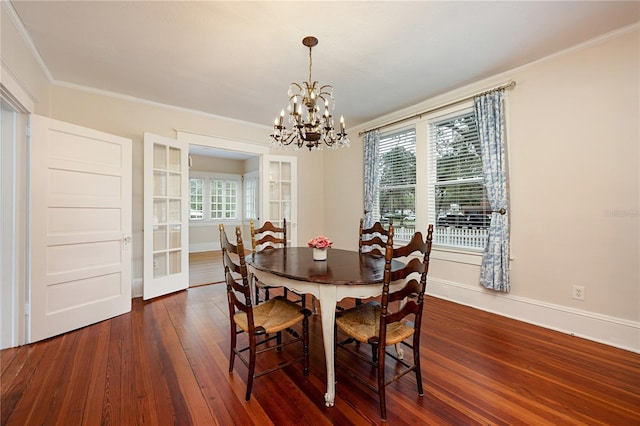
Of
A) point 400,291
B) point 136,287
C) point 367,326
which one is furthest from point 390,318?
point 136,287

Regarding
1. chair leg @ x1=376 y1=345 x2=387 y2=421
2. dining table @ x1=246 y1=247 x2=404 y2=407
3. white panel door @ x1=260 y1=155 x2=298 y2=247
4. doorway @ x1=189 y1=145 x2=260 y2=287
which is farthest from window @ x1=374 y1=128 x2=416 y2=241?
doorway @ x1=189 y1=145 x2=260 y2=287

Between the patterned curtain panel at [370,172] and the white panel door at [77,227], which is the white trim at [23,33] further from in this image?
the patterned curtain panel at [370,172]

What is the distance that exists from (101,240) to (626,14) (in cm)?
521

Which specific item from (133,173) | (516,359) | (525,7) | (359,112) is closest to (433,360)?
(516,359)

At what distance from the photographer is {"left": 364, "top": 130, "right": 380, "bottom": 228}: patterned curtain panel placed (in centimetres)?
445

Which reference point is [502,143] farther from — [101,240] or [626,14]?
[101,240]

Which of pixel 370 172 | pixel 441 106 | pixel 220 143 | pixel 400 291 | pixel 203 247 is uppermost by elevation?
pixel 441 106

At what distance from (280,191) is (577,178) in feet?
12.9

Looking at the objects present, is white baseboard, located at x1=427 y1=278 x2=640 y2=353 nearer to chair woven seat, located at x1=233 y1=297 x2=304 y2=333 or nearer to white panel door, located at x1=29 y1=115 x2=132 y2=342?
chair woven seat, located at x1=233 y1=297 x2=304 y2=333

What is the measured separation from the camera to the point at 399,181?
4.25m

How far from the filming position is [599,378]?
6.32ft

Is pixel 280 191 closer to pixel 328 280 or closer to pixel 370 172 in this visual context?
pixel 370 172

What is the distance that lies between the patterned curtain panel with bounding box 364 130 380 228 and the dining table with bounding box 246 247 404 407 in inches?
90.1

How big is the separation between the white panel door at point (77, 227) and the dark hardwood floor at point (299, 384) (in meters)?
0.30
